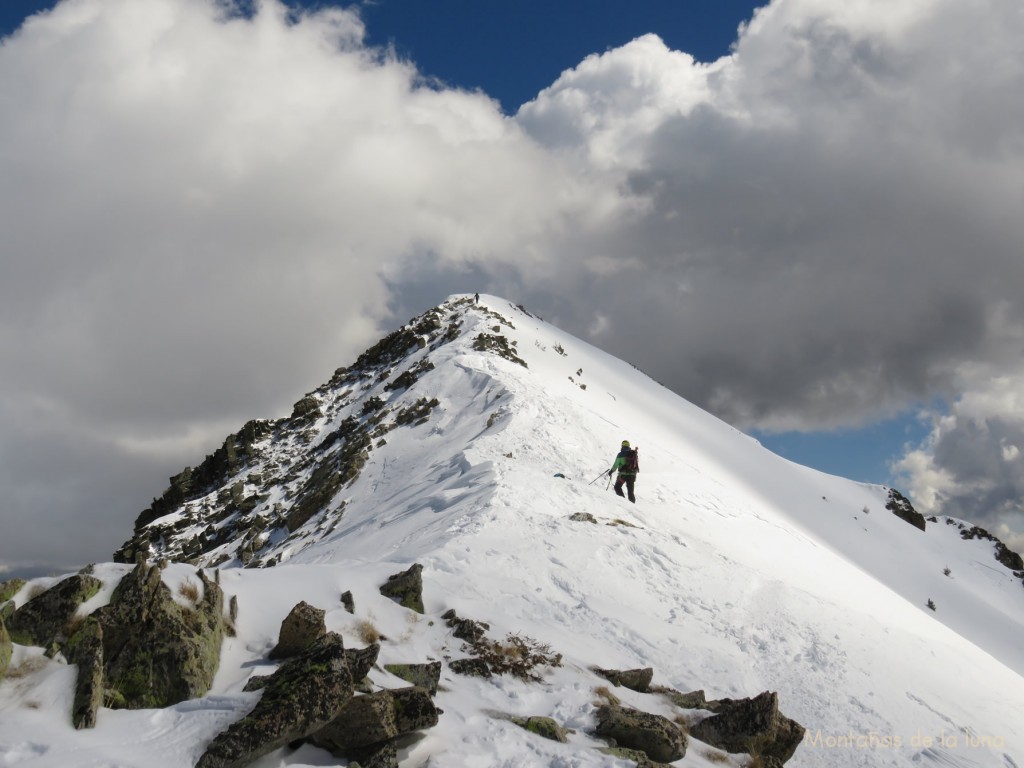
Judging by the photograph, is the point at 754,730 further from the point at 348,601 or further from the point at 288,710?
the point at 288,710

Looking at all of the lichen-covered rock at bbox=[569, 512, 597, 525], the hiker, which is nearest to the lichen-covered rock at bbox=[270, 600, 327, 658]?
the lichen-covered rock at bbox=[569, 512, 597, 525]

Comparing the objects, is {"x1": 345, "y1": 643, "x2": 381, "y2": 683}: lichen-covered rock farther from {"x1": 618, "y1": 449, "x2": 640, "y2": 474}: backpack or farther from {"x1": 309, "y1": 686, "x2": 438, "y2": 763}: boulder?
{"x1": 618, "y1": 449, "x2": 640, "y2": 474}: backpack

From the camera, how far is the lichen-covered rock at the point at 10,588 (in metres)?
7.76

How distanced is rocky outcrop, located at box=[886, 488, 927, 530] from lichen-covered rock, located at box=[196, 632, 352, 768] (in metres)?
51.6

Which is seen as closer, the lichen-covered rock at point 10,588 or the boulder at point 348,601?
the lichen-covered rock at point 10,588

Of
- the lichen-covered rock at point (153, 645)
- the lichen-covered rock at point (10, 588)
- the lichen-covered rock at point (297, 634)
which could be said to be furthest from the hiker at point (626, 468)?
the lichen-covered rock at point (10, 588)

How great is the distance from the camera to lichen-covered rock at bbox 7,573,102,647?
751cm

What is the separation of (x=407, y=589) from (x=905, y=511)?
49535 millimetres

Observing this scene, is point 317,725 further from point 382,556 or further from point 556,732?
point 382,556

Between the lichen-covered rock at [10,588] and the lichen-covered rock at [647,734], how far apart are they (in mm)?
7306

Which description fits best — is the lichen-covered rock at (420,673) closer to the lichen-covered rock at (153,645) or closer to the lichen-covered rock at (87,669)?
the lichen-covered rock at (153,645)

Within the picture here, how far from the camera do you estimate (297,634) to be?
29.1 ft

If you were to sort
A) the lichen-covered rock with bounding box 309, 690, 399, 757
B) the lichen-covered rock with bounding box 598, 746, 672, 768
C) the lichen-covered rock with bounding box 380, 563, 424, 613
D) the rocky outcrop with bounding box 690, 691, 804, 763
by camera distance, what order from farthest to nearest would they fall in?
the lichen-covered rock with bounding box 380, 563, 424, 613 < the rocky outcrop with bounding box 690, 691, 804, 763 < the lichen-covered rock with bounding box 598, 746, 672, 768 < the lichen-covered rock with bounding box 309, 690, 399, 757

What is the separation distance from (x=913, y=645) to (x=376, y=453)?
2382 centimetres
